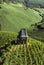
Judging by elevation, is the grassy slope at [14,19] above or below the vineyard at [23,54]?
above

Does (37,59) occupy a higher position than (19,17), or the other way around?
(19,17)

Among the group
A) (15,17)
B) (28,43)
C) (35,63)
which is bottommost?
(35,63)

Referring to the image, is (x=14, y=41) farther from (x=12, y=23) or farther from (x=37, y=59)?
(x=12, y=23)

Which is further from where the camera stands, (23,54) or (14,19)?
(14,19)

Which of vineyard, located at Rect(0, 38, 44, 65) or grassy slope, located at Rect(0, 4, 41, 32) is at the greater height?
grassy slope, located at Rect(0, 4, 41, 32)

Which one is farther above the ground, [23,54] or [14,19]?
[14,19]

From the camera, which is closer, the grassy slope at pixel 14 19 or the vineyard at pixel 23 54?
the vineyard at pixel 23 54

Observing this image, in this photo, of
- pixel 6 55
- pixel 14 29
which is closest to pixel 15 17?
pixel 14 29

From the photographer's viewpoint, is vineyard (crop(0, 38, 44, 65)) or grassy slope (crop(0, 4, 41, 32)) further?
grassy slope (crop(0, 4, 41, 32))
